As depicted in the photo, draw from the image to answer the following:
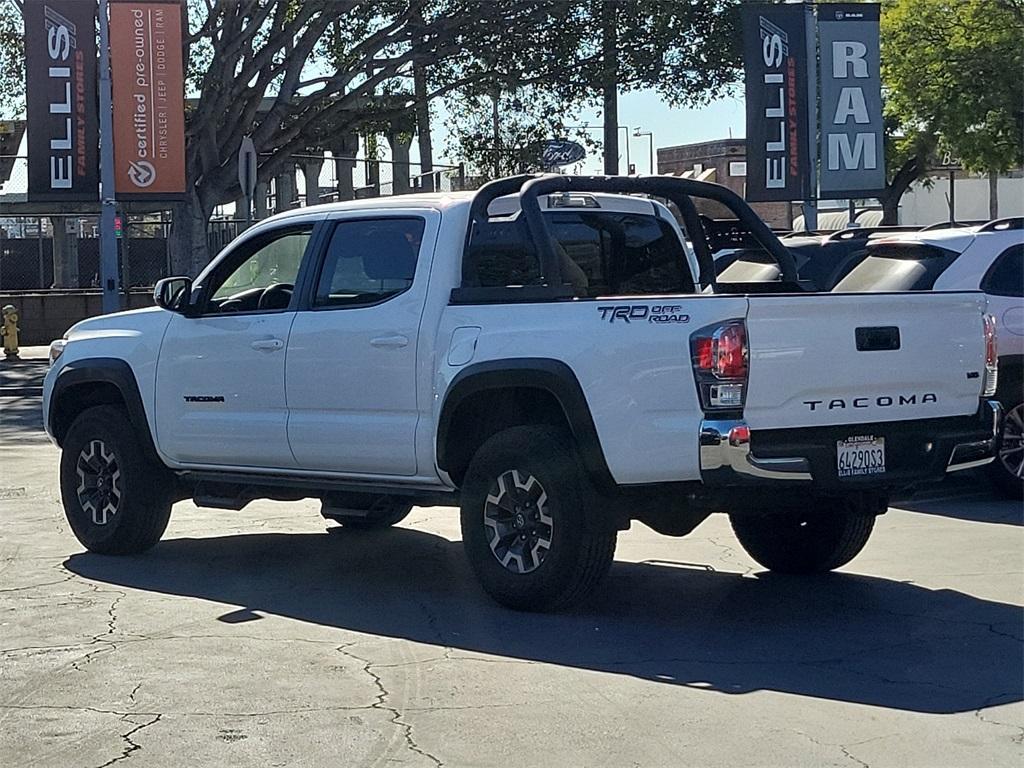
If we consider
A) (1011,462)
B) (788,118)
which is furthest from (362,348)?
(788,118)

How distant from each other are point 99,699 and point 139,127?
787 inches

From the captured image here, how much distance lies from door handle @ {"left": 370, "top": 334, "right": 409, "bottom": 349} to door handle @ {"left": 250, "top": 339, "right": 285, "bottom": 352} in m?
0.71

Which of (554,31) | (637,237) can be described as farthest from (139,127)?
(637,237)

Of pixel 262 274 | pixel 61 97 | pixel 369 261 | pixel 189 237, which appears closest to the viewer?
pixel 369 261

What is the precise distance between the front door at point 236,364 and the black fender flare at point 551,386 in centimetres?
139

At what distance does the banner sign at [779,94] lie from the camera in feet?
73.9

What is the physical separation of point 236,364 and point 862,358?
3.54 metres

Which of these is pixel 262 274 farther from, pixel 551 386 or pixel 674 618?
pixel 674 618

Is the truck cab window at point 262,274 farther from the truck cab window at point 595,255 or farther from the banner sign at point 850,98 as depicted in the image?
the banner sign at point 850,98

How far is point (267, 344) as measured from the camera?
8.55 m

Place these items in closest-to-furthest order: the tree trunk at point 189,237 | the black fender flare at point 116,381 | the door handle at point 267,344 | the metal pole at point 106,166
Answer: the door handle at point 267,344 → the black fender flare at point 116,381 → the metal pole at point 106,166 → the tree trunk at point 189,237

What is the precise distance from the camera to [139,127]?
24828 millimetres

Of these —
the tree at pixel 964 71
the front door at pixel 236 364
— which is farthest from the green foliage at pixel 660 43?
the front door at pixel 236 364

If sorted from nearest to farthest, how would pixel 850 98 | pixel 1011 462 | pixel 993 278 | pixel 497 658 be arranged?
pixel 497 658 → pixel 993 278 → pixel 1011 462 → pixel 850 98
